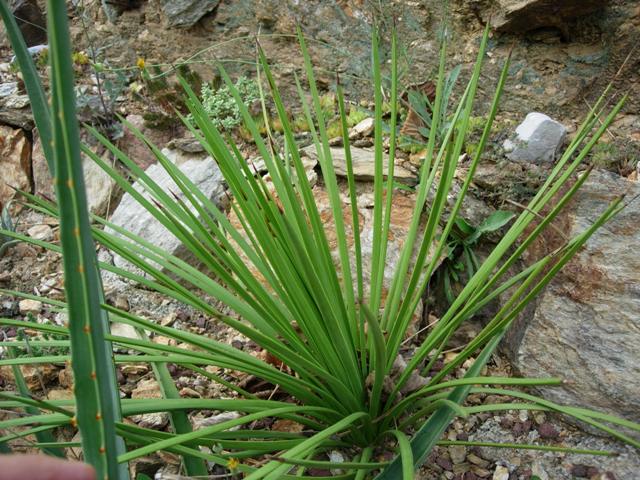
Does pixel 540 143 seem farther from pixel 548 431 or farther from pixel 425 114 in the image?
pixel 548 431

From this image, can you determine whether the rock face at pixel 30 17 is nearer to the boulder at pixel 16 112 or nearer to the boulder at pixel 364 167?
the boulder at pixel 16 112

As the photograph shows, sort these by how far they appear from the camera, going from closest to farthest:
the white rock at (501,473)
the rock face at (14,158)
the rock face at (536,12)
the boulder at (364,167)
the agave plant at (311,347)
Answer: the agave plant at (311,347) < the white rock at (501,473) < the boulder at (364,167) < the rock face at (536,12) < the rock face at (14,158)

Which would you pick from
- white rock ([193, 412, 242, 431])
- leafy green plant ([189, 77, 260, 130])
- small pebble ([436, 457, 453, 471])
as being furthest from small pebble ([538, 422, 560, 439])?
leafy green plant ([189, 77, 260, 130])

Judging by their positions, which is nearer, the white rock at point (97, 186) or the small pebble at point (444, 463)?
the small pebble at point (444, 463)

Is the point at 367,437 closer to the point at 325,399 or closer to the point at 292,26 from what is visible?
the point at 325,399

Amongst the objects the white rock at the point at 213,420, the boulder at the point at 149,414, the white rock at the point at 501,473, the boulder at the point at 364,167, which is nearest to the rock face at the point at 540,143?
the boulder at the point at 364,167

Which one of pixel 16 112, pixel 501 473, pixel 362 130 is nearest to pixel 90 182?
pixel 16 112
